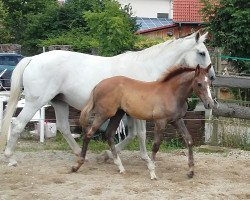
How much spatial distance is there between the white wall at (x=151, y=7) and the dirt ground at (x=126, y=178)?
100 ft

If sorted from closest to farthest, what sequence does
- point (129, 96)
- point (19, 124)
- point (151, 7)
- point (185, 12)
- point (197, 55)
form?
point (129, 96) < point (197, 55) < point (19, 124) < point (185, 12) < point (151, 7)

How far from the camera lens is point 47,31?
92.2 ft

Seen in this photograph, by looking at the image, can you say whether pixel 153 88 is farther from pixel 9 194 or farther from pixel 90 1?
pixel 90 1

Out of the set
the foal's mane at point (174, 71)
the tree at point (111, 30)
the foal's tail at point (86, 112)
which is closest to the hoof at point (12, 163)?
the foal's tail at point (86, 112)

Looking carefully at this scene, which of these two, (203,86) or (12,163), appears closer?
(203,86)

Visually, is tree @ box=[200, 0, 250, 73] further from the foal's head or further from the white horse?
the foal's head

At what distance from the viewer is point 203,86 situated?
652 cm

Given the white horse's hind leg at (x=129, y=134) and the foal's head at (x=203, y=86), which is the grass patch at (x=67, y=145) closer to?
the white horse's hind leg at (x=129, y=134)

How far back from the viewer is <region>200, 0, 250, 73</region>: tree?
15359 millimetres

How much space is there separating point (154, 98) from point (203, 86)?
655 mm

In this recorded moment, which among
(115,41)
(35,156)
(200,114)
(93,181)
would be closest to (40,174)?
(93,181)

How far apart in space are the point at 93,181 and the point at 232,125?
140 inches

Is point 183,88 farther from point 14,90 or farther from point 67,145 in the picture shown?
point 67,145

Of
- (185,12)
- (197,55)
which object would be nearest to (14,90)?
(197,55)
